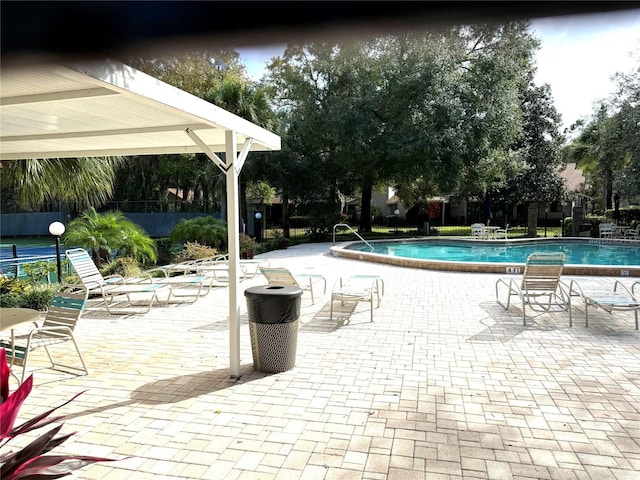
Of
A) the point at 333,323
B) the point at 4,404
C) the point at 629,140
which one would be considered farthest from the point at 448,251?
the point at 4,404

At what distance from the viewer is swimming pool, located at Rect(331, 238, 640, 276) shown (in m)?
11.9

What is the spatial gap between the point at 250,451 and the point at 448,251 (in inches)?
639

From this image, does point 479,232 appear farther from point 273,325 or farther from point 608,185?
point 273,325

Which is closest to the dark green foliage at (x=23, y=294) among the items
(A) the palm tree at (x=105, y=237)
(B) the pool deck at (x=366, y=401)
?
(B) the pool deck at (x=366, y=401)

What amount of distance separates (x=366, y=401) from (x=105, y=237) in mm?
9152

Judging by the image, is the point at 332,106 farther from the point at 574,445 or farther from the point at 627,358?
the point at 574,445

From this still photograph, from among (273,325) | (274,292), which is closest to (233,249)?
(274,292)

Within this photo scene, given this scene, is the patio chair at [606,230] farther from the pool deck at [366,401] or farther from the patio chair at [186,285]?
the patio chair at [186,285]

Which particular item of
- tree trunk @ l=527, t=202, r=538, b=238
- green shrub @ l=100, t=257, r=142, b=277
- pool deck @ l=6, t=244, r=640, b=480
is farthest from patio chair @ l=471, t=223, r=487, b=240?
green shrub @ l=100, t=257, r=142, b=277

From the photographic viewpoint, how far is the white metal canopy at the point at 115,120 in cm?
297

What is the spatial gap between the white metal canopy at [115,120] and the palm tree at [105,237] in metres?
3.51

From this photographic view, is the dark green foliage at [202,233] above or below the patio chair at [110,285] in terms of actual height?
above

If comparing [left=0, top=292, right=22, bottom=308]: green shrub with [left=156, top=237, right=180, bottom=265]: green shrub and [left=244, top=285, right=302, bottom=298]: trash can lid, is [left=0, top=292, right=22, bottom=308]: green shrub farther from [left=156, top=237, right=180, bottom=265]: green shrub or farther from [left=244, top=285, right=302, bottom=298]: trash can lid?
[left=156, top=237, right=180, bottom=265]: green shrub

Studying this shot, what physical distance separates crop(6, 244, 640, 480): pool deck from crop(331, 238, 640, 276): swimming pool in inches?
192
